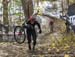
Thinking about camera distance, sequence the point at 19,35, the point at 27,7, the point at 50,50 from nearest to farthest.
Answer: the point at 50,50 → the point at 19,35 → the point at 27,7

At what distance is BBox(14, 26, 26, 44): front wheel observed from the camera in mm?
15336

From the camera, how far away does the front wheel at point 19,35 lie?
15.3 metres

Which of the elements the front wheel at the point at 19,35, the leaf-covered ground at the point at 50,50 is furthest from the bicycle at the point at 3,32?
the leaf-covered ground at the point at 50,50

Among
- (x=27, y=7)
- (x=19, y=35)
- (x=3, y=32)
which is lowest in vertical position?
(x=3, y=32)

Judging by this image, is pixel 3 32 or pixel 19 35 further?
pixel 3 32

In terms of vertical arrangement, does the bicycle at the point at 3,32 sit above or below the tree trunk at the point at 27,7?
below

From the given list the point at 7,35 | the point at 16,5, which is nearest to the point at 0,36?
the point at 7,35

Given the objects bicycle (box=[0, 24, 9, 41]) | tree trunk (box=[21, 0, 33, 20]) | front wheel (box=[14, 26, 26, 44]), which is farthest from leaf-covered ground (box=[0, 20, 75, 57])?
tree trunk (box=[21, 0, 33, 20])

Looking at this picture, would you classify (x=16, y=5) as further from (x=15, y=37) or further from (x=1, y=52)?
(x=1, y=52)

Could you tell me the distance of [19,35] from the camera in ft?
51.0

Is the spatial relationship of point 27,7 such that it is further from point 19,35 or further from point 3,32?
point 19,35

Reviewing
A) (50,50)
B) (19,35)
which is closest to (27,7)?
(19,35)

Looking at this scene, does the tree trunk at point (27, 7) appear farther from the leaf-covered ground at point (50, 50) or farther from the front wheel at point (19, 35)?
the leaf-covered ground at point (50, 50)

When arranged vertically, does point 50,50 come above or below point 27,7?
below
